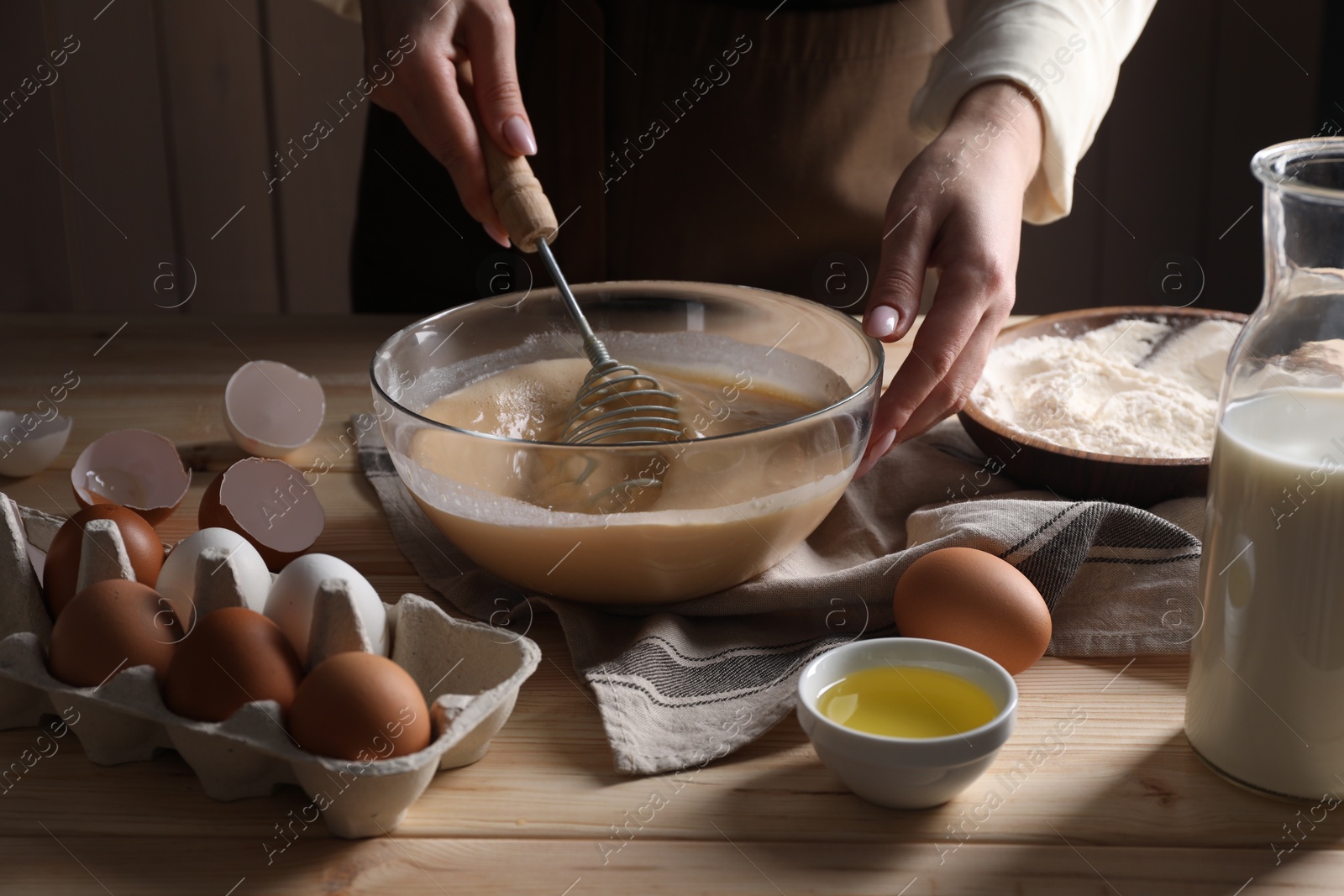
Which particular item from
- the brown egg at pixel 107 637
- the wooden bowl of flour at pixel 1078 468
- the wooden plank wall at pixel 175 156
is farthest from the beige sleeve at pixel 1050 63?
the wooden plank wall at pixel 175 156

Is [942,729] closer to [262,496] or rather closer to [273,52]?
[262,496]

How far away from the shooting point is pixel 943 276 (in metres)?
1.08

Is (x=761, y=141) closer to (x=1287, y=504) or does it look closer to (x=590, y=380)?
(x=590, y=380)

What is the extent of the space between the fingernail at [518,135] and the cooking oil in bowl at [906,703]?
2.05ft

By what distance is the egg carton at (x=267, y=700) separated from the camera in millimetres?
706

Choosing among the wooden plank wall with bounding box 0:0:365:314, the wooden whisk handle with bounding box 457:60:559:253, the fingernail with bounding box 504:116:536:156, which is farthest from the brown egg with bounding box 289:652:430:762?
the wooden plank wall with bounding box 0:0:365:314

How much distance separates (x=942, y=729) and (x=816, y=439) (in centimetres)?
27

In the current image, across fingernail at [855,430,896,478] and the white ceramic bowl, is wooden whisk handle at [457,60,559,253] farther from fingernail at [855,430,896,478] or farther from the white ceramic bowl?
the white ceramic bowl

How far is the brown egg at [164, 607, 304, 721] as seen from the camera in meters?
0.73

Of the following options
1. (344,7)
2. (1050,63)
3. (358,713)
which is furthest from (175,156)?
(358,713)

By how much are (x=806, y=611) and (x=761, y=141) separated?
35.5 inches

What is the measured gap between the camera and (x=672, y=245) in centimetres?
174

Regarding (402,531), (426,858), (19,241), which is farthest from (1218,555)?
(19,241)

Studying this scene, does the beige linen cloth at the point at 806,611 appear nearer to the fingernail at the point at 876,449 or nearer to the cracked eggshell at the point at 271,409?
the fingernail at the point at 876,449
